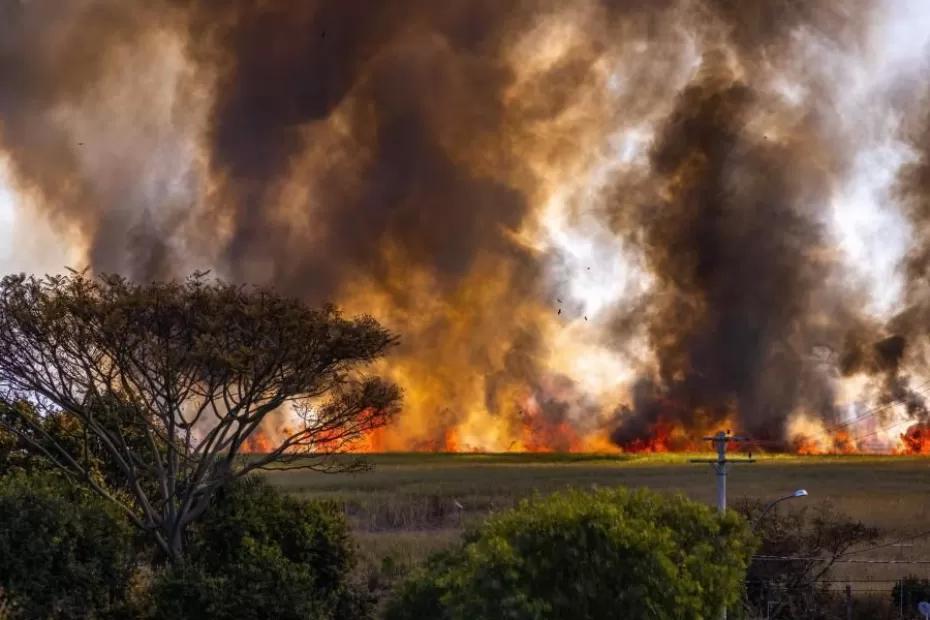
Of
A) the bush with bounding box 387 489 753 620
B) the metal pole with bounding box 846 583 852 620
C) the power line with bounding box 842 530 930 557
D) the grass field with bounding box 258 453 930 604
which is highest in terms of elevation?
the grass field with bounding box 258 453 930 604

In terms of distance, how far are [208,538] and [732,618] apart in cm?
1625

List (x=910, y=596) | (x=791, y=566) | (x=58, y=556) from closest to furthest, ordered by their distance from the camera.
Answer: (x=58, y=556)
(x=910, y=596)
(x=791, y=566)

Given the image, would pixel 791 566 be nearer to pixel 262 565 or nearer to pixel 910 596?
pixel 910 596

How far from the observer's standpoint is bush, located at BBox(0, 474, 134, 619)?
30797 mm

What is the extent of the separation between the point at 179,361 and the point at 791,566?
939 inches

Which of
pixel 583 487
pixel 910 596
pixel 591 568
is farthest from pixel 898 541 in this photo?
pixel 591 568

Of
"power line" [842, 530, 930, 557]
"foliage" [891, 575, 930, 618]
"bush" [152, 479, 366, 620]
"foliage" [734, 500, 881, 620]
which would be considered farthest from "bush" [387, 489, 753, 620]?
"power line" [842, 530, 930, 557]

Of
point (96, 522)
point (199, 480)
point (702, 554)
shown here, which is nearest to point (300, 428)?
point (199, 480)

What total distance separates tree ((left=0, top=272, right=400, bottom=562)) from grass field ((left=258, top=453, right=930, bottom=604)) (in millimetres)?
5392

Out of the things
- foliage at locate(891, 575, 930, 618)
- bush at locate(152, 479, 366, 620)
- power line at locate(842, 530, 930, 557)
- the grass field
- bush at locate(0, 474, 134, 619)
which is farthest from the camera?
the grass field

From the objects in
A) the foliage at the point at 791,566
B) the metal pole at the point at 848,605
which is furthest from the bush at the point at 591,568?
the metal pole at the point at 848,605

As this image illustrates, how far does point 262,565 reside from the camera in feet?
108

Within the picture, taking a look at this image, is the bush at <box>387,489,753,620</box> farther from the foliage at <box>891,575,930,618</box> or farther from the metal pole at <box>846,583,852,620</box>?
the foliage at <box>891,575,930,618</box>

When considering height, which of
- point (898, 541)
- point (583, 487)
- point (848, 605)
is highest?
point (898, 541)
